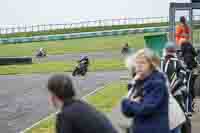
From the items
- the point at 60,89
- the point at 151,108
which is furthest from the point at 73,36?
the point at 60,89

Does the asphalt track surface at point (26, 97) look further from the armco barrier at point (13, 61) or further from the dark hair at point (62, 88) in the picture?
the armco barrier at point (13, 61)

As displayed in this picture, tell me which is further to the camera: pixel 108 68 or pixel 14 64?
pixel 14 64

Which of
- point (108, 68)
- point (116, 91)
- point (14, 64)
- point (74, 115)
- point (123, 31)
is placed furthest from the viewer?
point (123, 31)

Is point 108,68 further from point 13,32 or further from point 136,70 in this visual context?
point 13,32

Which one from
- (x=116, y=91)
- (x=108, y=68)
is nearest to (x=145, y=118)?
(x=116, y=91)

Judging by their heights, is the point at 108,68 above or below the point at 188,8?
below

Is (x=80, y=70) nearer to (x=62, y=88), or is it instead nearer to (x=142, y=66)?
(x=142, y=66)

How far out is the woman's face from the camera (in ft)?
19.4

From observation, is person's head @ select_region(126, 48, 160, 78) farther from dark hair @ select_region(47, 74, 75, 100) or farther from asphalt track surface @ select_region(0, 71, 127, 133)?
asphalt track surface @ select_region(0, 71, 127, 133)

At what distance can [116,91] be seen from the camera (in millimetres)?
19109

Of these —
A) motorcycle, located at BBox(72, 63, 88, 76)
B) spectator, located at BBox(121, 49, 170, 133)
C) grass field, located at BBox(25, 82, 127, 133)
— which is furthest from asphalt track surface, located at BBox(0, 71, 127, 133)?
spectator, located at BBox(121, 49, 170, 133)

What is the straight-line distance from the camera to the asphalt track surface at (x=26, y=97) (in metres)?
14.1

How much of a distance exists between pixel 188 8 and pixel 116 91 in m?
3.38

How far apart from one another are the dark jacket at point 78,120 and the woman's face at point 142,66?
1.01m
